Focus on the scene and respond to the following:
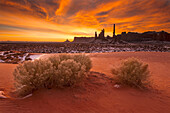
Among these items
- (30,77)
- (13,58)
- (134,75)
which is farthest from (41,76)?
(13,58)

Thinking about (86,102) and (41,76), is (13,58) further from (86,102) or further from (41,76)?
(86,102)

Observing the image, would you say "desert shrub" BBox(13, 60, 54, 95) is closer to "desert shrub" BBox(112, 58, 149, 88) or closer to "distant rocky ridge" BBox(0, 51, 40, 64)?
"desert shrub" BBox(112, 58, 149, 88)

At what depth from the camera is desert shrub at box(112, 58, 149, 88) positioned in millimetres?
3670

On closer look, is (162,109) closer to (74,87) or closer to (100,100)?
(100,100)

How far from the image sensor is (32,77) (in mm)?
2801

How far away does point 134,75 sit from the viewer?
3711mm

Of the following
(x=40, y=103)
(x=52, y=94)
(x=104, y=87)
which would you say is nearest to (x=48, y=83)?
(x=52, y=94)

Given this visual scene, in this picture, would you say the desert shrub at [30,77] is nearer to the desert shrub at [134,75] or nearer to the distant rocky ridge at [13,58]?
the desert shrub at [134,75]

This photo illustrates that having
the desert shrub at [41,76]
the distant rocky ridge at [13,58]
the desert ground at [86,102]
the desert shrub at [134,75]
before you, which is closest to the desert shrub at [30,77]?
the desert shrub at [41,76]

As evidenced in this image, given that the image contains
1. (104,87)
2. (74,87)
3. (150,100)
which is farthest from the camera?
(104,87)

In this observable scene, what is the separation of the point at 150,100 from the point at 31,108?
11.2 feet

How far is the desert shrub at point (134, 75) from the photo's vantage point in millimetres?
3670

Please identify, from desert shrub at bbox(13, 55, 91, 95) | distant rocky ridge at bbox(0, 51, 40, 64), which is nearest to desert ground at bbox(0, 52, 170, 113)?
desert shrub at bbox(13, 55, 91, 95)

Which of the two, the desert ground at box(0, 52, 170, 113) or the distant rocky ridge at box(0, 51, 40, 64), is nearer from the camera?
the desert ground at box(0, 52, 170, 113)
